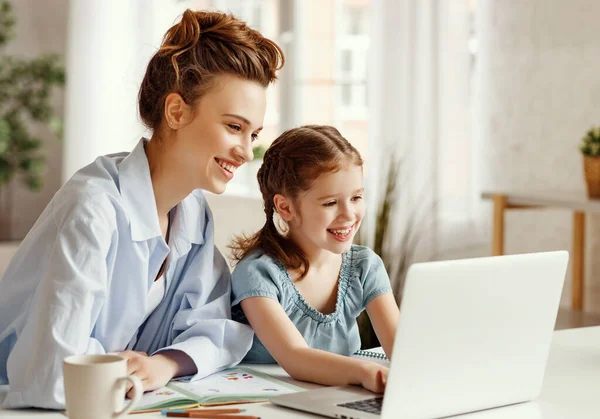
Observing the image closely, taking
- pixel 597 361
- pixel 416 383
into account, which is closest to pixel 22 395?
pixel 416 383

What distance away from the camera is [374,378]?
114 cm

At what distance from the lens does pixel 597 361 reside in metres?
1.39

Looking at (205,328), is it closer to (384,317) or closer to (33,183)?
(384,317)

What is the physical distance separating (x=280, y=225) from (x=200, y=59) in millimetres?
320

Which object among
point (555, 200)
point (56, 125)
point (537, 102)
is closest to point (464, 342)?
point (555, 200)

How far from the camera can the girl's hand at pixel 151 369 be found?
46.1 inches

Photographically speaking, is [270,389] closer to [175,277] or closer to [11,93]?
[175,277]

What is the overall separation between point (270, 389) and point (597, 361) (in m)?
0.53

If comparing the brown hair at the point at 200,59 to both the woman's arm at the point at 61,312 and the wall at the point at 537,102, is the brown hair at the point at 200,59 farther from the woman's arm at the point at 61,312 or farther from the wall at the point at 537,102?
the wall at the point at 537,102

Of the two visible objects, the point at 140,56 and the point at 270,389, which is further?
the point at 140,56

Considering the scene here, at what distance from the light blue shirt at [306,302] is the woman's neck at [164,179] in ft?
0.49

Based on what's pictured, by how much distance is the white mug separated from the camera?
0.93m

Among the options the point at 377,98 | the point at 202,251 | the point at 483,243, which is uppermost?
the point at 377,98

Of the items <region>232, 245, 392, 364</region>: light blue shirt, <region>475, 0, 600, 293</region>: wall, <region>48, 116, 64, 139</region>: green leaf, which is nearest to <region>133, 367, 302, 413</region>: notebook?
<region>232, 245, 392, 364</region>: light blue shirt
